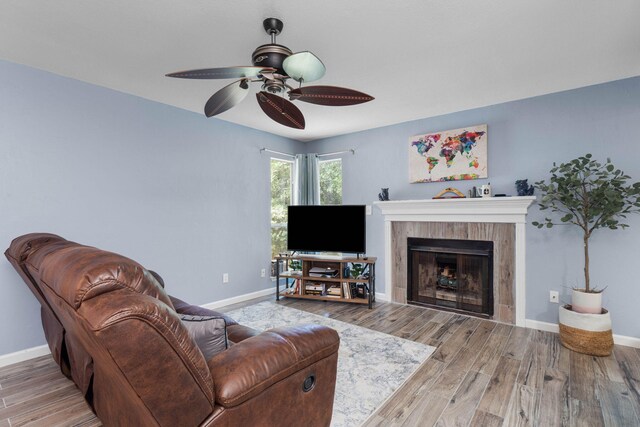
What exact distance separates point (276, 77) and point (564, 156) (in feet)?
10.2

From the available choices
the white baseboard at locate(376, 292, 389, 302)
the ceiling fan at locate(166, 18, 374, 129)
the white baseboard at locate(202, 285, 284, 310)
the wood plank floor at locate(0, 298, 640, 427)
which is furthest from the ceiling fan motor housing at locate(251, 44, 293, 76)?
the white baseboard at locate(376, 292, 389, 302)

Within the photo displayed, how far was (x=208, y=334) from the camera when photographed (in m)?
1.28

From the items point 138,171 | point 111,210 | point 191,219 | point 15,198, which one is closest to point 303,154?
point 191,219

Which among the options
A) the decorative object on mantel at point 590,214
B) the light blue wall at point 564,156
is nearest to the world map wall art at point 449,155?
the light blue wall at point 564,156

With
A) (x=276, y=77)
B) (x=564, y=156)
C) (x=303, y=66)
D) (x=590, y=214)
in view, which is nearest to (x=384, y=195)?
(x=564, y=156)

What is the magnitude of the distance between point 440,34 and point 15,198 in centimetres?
361

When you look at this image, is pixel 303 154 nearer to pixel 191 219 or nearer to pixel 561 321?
pixel 191 219

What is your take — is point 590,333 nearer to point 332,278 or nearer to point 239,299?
point 332,278

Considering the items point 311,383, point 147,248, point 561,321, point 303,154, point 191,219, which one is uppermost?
point 303,154

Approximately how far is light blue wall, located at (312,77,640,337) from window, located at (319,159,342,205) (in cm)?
131

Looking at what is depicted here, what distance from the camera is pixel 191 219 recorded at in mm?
3764

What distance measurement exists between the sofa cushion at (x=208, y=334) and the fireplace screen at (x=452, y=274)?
3264 millimetres

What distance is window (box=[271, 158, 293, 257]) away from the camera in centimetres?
492

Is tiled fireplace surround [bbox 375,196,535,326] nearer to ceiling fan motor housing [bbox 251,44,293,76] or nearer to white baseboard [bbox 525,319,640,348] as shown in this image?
white baseboard [bbox 525,319,640,348]
